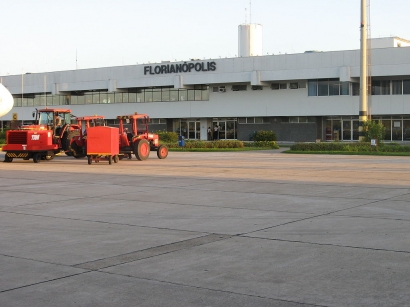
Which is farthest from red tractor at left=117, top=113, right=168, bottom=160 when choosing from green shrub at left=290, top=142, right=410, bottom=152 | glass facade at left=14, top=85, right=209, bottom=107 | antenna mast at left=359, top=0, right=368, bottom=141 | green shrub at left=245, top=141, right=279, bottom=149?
glass facade at left=14, top=85, right=209, bottom=107

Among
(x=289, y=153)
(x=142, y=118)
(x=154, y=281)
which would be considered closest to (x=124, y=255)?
(x=154, y=281)

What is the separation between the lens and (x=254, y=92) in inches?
2329

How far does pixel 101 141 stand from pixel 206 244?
18494 mm

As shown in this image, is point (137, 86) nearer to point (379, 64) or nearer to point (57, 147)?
point (379, 64)

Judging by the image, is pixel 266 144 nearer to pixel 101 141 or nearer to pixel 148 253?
pixel 101 141

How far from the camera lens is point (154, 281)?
697 cm

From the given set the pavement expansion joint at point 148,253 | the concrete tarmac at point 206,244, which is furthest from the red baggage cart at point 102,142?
the pavement expansion joint at point 148,253

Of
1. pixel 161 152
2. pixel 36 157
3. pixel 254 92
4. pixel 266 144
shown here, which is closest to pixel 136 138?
pixel 161 152

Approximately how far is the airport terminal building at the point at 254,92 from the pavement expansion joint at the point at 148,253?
4373 cm

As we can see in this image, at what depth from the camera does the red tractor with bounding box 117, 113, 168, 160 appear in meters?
28.9

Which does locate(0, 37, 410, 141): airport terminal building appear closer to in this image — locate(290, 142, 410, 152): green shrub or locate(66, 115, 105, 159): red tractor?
locate(290, 142, 410, 152): green shrub

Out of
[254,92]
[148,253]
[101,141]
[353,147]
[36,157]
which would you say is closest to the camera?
[148,253]

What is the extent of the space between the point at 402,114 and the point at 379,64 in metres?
4.58

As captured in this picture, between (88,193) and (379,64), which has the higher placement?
(379,64)
